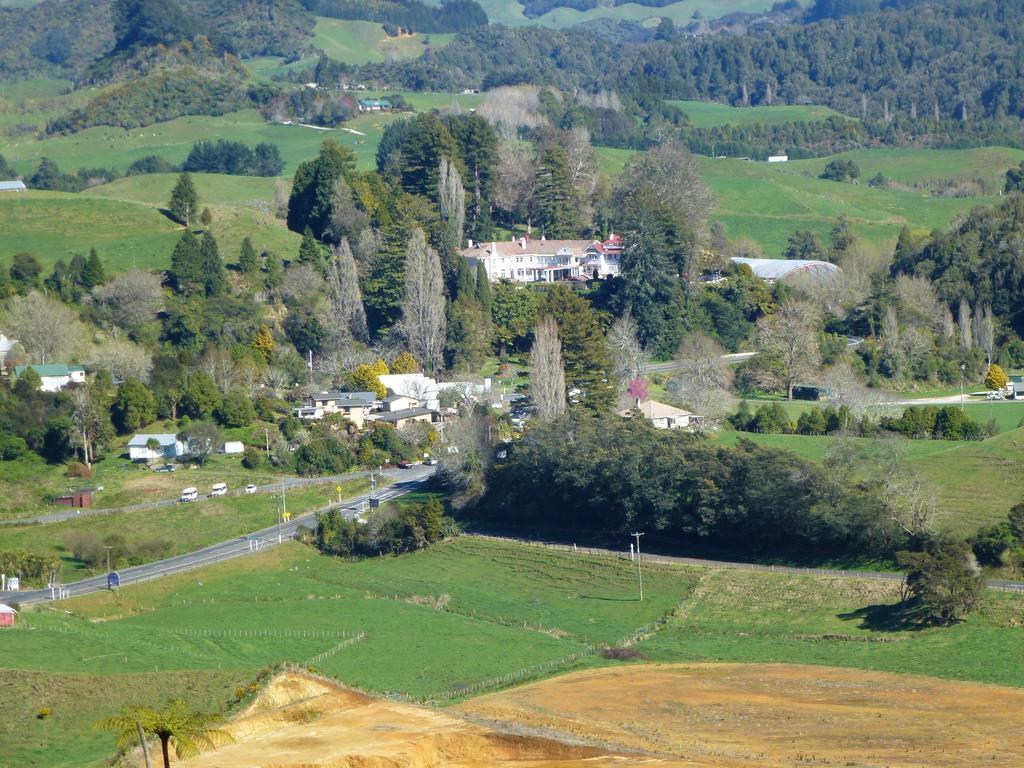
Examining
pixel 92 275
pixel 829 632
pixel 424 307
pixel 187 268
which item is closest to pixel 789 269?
pixel 424 307

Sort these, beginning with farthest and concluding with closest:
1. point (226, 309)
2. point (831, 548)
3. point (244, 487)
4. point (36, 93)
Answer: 1. point (36, 93)
2. point (226, 309)
3. point (244, 487)
4. point (831, 548)

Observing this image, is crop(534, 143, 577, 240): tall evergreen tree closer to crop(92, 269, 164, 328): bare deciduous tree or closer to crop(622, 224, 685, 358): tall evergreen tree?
crop(622, 224, 685, 358): tall evergreen tree

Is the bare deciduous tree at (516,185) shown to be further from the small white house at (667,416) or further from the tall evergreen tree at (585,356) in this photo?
the small white house at (667,416)

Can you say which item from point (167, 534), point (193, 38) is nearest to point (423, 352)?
point (167, 534)

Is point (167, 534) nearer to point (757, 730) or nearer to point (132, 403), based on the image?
point (132, 403)

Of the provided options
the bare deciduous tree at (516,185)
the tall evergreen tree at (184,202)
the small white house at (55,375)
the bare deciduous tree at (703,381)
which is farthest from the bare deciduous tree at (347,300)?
the bare deciduous tree at (516,185)

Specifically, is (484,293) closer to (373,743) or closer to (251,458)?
(251,458)
